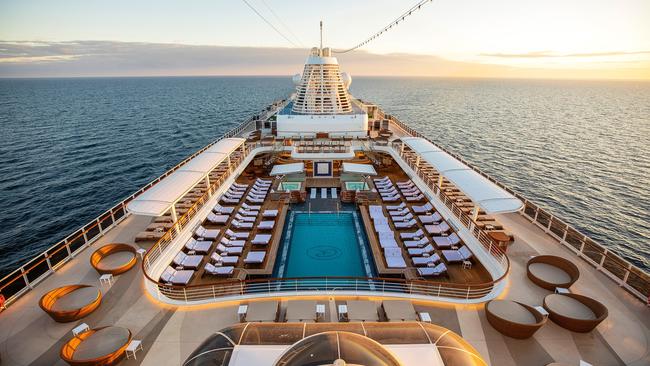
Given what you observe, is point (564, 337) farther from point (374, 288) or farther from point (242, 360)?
point (242, 360)

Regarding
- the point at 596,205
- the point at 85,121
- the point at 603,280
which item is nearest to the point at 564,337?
the point at 603,280

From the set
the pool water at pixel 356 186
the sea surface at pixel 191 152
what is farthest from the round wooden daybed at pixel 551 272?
the sea surface at pixel 191 152

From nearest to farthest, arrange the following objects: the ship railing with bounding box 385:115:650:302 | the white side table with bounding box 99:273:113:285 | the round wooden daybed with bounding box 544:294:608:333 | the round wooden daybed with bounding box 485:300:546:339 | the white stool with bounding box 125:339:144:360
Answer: the white stool with bounding box 125:339:144:360
the round wooden daybed with bounding box 485:300:546:339
the round wooden daybed with bounding box 544:294:608:333
the ship railing with bounding box 385:115:650:302
the white side table with bounding box 99:273:113:285

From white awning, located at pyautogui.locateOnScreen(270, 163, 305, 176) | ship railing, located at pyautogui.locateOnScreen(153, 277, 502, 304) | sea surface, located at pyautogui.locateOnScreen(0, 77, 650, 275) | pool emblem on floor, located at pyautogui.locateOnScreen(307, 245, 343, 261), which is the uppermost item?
white awning, located at pyautogui.locateOnScreen(270, 163, 305, 176)

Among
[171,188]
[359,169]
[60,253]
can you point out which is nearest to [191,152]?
[60,253]

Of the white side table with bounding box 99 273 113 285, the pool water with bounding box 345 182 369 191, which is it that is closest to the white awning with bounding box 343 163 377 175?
the pool water with bounding box 345 182 369 191

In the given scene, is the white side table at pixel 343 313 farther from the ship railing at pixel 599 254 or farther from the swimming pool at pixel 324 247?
the ship railing at pixel 599 254

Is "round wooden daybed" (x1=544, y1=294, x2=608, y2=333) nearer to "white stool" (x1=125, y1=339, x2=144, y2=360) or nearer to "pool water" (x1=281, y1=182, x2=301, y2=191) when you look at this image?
"white stool" (x1=125, y1=339, x2=144, y2=360)

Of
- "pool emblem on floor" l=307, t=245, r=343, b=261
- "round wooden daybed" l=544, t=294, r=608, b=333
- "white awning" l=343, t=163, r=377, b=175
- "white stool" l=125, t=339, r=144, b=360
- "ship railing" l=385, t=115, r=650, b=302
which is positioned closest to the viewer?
"white stool" l=125, t=339, r=144, b=360
